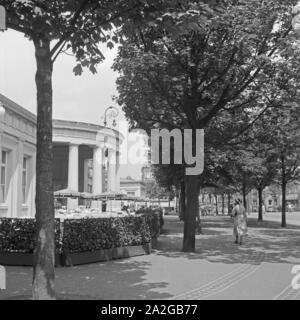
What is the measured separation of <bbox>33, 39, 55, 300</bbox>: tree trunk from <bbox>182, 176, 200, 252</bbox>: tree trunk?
993 cm

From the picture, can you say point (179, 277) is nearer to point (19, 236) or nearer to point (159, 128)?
point (19, 236)

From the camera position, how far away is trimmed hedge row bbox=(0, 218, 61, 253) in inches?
539

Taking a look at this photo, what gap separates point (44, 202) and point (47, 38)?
8.11ft

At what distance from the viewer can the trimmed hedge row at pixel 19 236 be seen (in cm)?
1368

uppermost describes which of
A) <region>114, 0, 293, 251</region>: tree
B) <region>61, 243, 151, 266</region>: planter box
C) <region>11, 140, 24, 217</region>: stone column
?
<region>114, 0, 293, 251</region>: tree

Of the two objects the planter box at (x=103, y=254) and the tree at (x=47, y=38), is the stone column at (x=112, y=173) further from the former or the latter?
the tree at (x=47, y=38)

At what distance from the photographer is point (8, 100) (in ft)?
89.1

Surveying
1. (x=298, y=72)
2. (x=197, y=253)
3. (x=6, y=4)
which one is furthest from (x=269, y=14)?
(x=6, y=4)

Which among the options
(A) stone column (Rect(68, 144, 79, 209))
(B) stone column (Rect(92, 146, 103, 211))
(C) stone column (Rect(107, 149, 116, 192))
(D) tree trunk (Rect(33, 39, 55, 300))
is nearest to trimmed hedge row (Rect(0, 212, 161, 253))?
(D) tree trunk (Rect(33, 39, 55, 300))

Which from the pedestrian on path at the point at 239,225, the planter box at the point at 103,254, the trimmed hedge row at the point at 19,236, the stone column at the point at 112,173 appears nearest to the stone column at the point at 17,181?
the pedestrian on path at the point at 239,225

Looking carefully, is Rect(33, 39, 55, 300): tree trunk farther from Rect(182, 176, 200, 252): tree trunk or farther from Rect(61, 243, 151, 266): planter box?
Rect(182, 176, 200, 252): tree trunk

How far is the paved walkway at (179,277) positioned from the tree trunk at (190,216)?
410 mm

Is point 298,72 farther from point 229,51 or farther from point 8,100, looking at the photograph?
point 8,100
